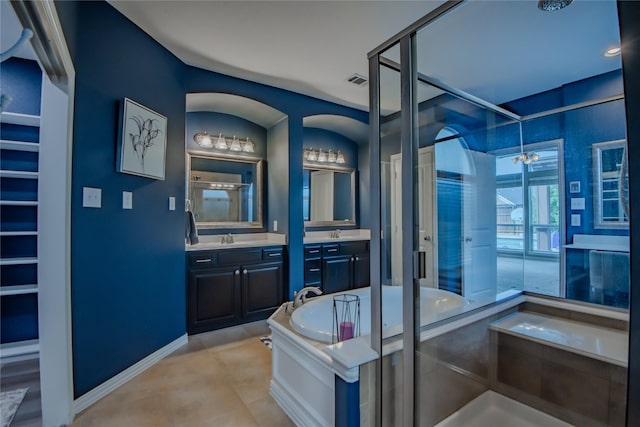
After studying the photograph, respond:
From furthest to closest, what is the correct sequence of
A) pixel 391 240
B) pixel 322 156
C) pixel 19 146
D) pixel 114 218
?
pixel 322 156 → pixel 19 146 → pixel 114 218 → pixel 391 240

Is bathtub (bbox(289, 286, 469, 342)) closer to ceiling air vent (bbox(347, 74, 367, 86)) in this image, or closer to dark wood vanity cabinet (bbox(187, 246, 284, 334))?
dark wood vanity cabinet (bbox(187, 246, 284, 334))

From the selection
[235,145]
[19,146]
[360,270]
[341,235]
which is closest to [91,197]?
[19,146]

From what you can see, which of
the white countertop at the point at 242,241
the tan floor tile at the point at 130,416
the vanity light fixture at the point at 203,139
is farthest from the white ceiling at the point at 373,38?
the tan floor tile at the point at 130,416

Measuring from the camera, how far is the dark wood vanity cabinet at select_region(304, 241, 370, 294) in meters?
3.61

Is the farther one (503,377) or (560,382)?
(503,377)

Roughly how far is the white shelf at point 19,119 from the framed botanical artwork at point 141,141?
80 centimetres

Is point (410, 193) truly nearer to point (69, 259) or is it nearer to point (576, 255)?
point (69, 259)

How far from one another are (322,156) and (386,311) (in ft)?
10.6

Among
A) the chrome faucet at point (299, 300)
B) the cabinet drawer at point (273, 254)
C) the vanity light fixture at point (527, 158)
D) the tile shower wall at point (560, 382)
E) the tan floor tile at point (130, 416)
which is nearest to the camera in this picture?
the tile shower wall at point (560, 382)

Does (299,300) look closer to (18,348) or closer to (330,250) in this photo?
(330,250)

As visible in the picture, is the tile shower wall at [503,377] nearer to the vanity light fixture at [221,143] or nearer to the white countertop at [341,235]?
the white countertop at [341,235]

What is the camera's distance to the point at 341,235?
175 inches

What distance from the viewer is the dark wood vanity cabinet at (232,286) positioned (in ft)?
9.30

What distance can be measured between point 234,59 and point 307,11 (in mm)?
956
